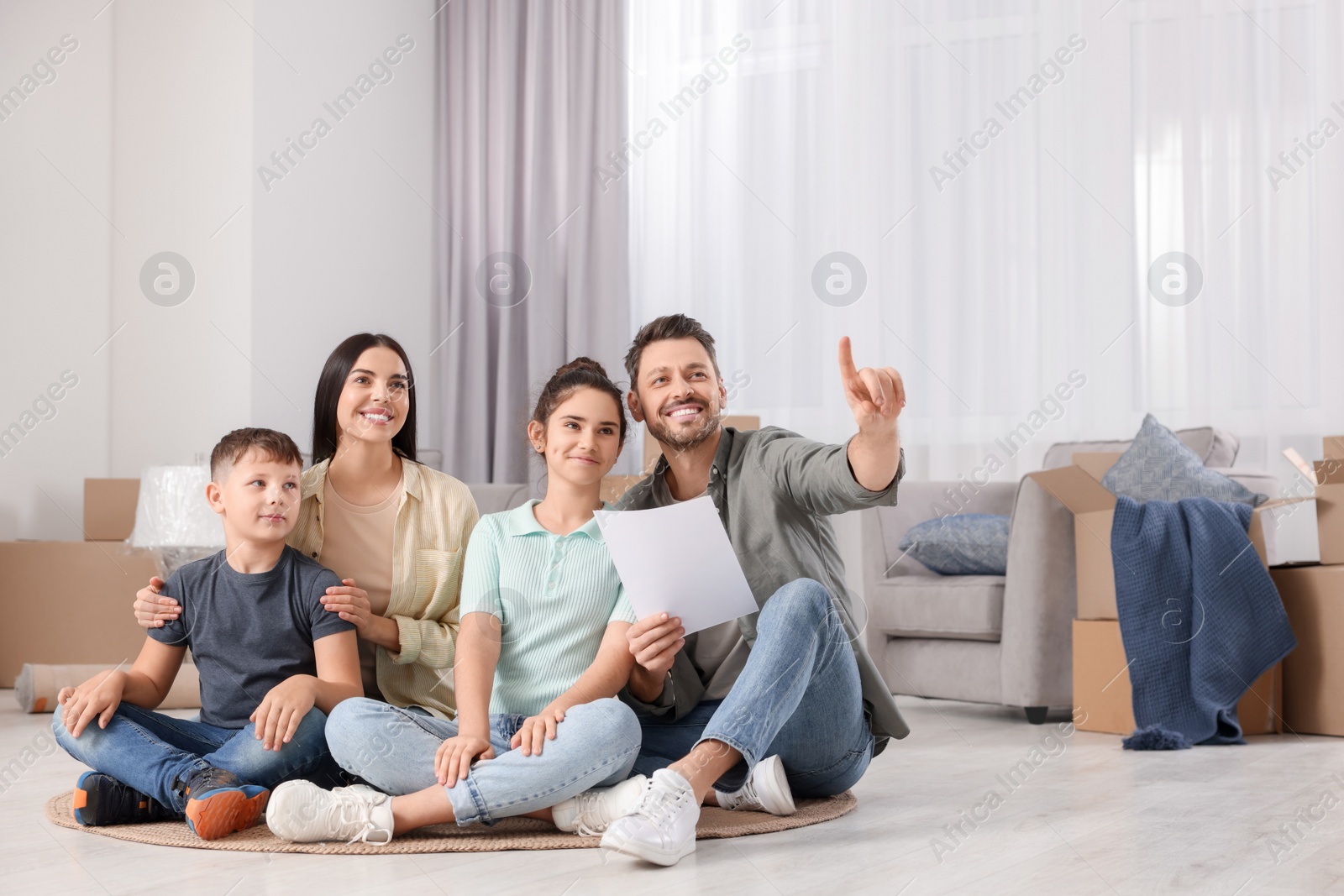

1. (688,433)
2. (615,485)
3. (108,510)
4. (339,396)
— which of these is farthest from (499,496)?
(688,433)

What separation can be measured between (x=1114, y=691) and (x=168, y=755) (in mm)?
1806

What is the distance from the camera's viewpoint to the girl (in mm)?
1366

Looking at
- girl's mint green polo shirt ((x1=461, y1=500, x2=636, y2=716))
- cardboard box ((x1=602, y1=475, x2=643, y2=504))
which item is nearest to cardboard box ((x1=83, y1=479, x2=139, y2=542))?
cardboard box ((x1=602, y1=475, x2=643, y2=504))

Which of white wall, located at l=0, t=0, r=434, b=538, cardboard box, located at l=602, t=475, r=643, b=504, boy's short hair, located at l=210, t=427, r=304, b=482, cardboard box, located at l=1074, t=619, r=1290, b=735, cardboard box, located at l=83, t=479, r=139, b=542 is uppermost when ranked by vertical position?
white wall, located at l=0, t=0, r=434, b=538

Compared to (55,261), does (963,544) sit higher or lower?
lower

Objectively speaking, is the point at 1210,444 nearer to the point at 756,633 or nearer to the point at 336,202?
the point at 756,633

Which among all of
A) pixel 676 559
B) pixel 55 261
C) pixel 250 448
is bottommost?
pixel 676 559

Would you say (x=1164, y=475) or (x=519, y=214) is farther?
(x=519, y=214)

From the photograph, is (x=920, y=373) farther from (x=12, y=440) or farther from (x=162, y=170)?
(x=12, y=440)

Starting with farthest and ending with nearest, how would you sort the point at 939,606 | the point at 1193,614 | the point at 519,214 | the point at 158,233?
the point at 519,214, the point at 158,233, the point at 939,606, the point at 1193,614

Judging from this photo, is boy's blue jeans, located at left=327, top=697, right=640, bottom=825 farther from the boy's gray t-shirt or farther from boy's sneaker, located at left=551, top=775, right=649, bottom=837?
the boy's gray t-shirt

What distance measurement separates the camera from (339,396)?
177 centimetres

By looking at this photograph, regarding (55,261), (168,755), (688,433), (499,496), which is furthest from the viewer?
(55,261)

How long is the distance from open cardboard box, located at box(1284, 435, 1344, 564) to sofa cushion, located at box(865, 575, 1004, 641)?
2.12ft
